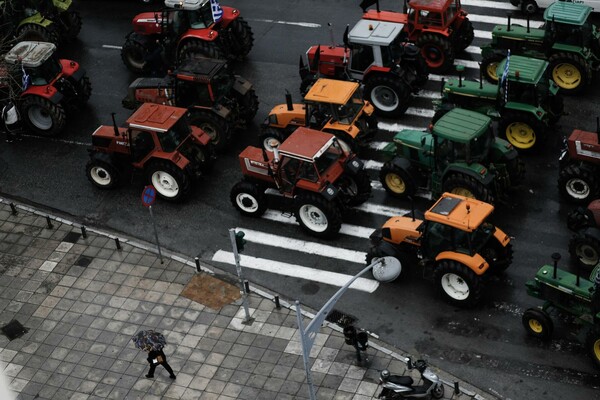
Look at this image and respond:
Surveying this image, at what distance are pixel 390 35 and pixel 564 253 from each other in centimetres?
877

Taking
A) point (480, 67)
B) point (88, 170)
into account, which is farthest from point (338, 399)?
point (480, 67)

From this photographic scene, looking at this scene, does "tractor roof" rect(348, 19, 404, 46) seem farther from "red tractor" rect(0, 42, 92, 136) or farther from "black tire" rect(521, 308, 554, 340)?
"black tire" rect(521, 308, 554, 340)

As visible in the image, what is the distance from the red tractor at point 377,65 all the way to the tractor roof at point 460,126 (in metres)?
4.16

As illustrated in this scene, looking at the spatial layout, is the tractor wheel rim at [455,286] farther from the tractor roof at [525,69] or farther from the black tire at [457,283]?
the tractor roof at [525,69]

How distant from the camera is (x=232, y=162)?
28047 mm

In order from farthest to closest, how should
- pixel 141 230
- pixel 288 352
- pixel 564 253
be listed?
pixel 141 230 < pixel 564 253 < pixel 288 352

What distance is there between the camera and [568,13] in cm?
2855

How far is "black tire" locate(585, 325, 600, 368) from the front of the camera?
19547mm

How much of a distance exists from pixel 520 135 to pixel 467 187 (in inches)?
159

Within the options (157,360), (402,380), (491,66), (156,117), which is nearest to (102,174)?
(156,117)

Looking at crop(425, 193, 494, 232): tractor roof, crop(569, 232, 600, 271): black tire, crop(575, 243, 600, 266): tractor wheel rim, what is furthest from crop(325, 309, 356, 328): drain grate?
crop(575, 243, 600, 266): tractor wheel rim

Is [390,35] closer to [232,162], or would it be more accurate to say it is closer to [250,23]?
[232,162]

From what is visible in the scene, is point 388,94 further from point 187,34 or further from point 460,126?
point 187,34

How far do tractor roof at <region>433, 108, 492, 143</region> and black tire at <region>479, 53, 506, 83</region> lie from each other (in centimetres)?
569
